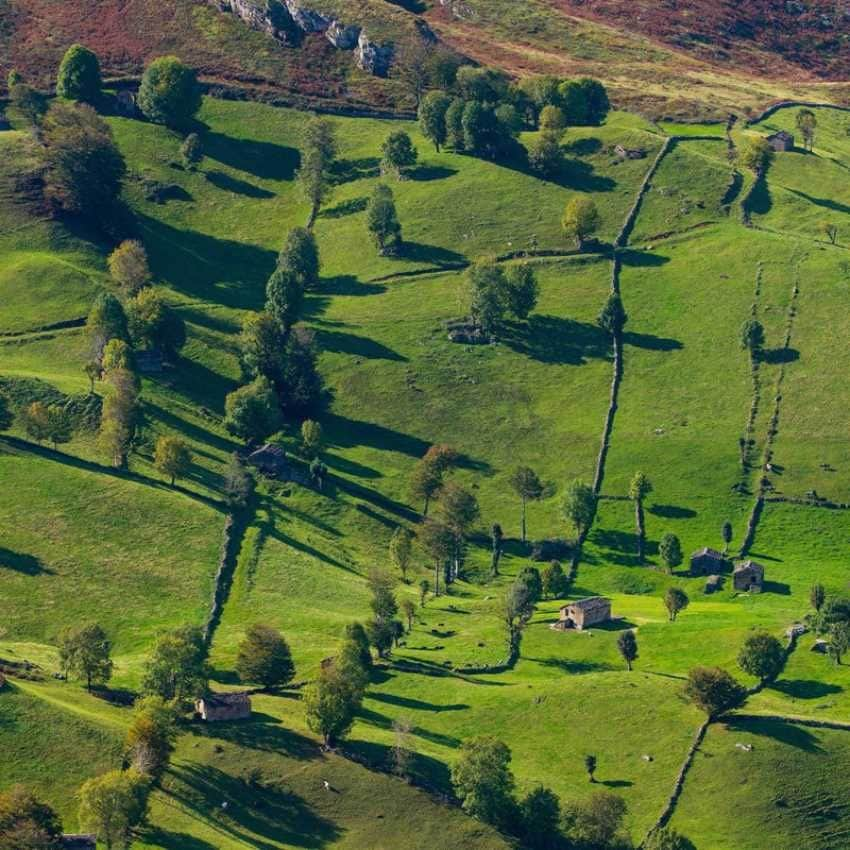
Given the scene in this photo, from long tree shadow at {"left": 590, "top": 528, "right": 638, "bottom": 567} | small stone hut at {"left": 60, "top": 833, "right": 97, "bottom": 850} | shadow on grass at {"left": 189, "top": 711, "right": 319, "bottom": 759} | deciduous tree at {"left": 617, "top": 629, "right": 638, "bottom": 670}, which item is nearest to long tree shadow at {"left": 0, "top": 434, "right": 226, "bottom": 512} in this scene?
long tree shadow at {"left": 590, "top": 528, "right": 638, "bottom": 567}

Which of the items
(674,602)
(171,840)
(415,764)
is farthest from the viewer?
(674,602)

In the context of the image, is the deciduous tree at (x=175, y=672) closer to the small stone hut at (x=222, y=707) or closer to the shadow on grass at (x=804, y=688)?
the small stone hut at (x=222, y=707)

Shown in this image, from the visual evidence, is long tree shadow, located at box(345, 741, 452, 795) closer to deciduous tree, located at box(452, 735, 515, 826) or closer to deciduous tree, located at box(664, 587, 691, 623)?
deciduous tree, located at box(452, 735, 515, 826)

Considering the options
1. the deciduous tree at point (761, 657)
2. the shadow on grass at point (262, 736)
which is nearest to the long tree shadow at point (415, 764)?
the shadow on grass at point (262, 736)

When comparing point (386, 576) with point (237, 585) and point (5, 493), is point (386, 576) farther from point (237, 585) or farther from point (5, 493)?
point (5, 493)

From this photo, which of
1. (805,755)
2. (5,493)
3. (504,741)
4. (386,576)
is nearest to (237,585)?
(386,576)

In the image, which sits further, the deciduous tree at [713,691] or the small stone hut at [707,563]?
the small stone hut at [707,563]

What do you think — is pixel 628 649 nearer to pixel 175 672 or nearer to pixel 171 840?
pixel 175 672

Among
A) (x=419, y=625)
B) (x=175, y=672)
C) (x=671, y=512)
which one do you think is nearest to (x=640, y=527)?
(x=671, y=512)
